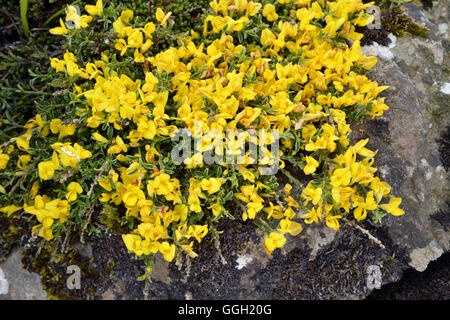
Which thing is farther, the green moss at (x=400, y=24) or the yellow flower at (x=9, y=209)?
the green moss at (x=400, y=24)

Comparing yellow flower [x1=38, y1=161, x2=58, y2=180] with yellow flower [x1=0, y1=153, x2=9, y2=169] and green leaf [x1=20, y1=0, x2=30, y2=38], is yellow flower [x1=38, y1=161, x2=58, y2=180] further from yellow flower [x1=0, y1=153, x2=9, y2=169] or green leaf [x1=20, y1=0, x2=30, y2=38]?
green leaf [x1=20, y1=0, x2=30, y2=38]

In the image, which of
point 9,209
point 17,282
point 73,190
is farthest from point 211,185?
point 17,282

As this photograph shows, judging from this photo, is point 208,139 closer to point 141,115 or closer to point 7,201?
point 141,115

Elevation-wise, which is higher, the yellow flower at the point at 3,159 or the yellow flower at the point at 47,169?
the yellow flower at the point at 47,169

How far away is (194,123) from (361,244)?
1.59 metres

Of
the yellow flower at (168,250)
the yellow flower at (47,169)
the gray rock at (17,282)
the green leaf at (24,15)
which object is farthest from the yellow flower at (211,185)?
the green leaf at (24,15)

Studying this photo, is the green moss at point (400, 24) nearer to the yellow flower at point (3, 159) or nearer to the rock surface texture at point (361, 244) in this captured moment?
the rock surface texture at point (361, 244)

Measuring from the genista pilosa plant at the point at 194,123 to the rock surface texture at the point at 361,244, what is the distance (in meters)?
0.27

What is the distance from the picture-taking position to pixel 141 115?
2.27 m

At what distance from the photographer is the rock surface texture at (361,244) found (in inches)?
107

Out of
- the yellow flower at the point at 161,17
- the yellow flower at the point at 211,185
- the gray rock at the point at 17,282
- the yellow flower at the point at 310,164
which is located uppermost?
the yellow flower at the point at 161,17

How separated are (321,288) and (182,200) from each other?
1339 millimetres

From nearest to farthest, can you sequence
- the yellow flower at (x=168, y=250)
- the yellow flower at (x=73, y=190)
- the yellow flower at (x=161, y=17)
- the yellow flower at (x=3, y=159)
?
the yellow flower at (x=168, y=250) < the yellow flower at (x=73, y=190) < the yellow flower at (x=3, y=159) < the yellow flower at (x=161, y=17)

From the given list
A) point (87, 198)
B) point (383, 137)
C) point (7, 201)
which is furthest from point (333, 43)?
point (7, 201)
